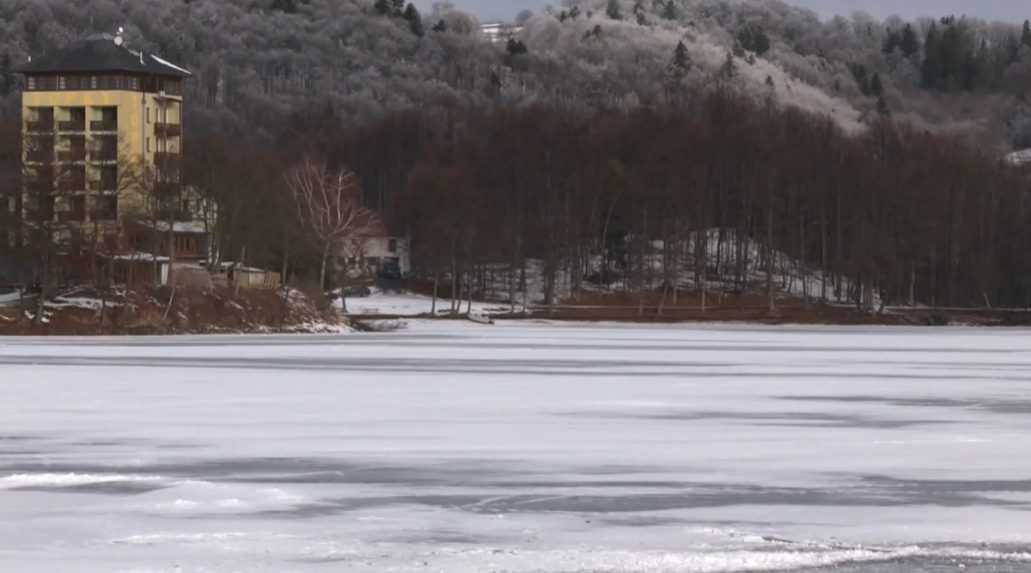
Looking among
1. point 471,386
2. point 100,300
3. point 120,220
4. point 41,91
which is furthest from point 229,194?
point 471,386

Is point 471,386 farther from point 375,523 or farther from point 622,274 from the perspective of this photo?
point 622,274

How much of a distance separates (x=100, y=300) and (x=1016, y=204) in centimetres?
6897

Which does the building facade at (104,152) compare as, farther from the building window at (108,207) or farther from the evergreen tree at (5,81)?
the evergreen tree at (5,81)

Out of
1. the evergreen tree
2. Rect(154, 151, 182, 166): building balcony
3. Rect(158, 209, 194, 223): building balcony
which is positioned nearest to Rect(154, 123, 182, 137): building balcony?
Rect(154, 151, 182, 166): building balcony

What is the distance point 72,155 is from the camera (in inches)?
3674

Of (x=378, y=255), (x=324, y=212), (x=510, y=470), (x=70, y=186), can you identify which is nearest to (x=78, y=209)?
(x=70, y=186)

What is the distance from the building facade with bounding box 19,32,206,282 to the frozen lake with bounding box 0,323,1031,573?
4124 centimetres

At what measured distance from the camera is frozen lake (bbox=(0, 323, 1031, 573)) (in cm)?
1775

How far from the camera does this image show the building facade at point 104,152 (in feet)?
285

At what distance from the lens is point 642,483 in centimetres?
A: 2266

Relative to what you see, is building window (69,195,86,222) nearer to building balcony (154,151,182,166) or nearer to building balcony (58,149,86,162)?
building balcony (58,149,86,162)

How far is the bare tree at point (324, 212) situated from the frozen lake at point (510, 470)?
2024 inches

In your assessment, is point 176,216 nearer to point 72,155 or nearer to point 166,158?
point 166,158

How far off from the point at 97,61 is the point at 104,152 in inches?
309
